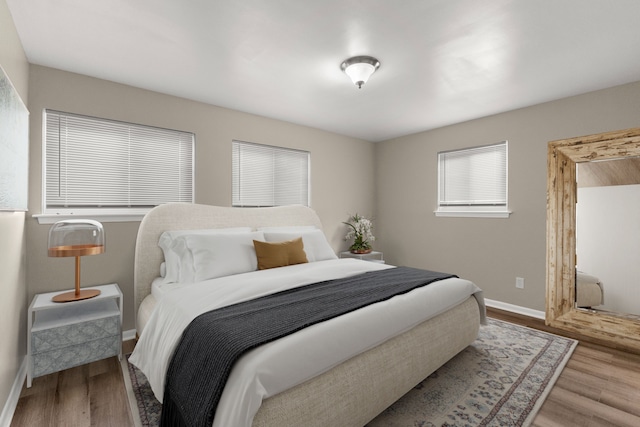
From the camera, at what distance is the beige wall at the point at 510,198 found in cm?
322

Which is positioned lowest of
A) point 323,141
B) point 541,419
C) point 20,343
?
point 541,419

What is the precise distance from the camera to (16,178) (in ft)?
6.33

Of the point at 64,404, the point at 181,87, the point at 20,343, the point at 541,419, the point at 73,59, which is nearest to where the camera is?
the point at 541,419

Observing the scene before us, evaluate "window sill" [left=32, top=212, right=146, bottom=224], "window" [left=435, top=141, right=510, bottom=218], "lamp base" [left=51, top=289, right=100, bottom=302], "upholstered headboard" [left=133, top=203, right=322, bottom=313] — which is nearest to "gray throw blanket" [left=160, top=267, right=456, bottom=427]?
"lamp base" [left=51, top=289, right=100, bottom=302]

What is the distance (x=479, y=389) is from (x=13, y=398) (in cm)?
309

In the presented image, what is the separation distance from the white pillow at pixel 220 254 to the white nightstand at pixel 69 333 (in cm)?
69

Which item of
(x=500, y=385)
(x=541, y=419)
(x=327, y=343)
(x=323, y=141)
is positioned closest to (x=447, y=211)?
(x=323, y=141)

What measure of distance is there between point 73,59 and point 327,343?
297 cm

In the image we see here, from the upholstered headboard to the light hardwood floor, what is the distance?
670mm

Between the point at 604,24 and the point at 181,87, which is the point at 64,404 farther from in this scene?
the point at 604,24

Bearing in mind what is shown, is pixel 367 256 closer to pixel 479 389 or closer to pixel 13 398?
pixel 479 389

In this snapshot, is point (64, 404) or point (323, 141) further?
point (323, 141)

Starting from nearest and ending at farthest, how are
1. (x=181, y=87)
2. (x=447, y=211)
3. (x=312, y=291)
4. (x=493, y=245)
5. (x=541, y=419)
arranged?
(x=541, y=419), (x=312, y=291), (x=181, y=87), (x=493, y=245), (x=447, y=211)

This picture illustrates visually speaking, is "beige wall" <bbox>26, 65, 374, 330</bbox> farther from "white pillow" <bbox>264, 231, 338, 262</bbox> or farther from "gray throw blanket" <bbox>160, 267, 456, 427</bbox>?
"gray throw blanket" <bbox>160, 267, 456, 427</bbox>
